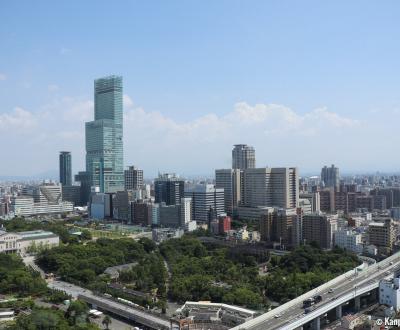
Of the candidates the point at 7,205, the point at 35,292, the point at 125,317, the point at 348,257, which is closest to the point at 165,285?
the point at 125,317

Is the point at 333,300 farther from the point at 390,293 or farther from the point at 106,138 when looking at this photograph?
the point at 106,138

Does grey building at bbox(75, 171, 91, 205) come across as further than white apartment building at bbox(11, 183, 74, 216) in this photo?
Yes

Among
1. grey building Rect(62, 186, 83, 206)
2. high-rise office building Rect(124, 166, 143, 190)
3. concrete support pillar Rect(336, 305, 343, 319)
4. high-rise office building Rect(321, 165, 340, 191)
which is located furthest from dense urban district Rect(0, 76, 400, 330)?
high-rise office building Rect(321, 165, 340, 191)

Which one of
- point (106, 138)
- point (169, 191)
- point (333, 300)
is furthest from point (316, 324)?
point (106, 138)

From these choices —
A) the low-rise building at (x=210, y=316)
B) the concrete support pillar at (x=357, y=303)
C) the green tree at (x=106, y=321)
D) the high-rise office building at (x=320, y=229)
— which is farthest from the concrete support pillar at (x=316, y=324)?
the high-rise office building at (x=320, y=229)

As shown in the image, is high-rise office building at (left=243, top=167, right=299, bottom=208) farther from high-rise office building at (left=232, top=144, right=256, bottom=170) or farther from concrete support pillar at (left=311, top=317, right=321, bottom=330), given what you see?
concrete support pillar at (left=311, top=317, right=321, bottom=330)

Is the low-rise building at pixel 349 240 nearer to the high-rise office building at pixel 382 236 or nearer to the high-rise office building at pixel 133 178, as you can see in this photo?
the high-rise office building at pixel 382 236

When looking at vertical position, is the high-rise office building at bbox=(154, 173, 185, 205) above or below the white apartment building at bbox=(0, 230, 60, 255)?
above

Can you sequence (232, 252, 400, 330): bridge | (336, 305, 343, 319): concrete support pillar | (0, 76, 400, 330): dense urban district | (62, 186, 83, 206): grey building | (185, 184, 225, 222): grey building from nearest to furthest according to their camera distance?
(232, 252, 400, 330): bridge
(0, 76, 400, 330): dense urban district
(336, 305, 343, 319): concrete support pillar
(185, 184, 225, 222): grey building
(62, 186, 83, 206): grey building

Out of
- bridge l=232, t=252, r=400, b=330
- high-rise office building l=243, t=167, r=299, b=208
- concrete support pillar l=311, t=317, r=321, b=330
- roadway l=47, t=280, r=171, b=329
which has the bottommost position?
concrete support pillar l=311, t=317, r=321, b=330
